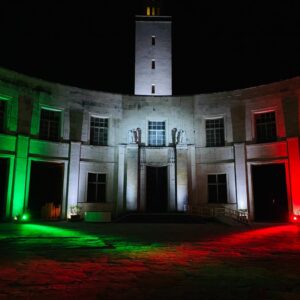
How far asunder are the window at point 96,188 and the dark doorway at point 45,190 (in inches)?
79.0

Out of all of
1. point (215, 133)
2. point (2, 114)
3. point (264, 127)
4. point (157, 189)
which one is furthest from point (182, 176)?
point (2, 114)

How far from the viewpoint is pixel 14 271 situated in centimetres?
614

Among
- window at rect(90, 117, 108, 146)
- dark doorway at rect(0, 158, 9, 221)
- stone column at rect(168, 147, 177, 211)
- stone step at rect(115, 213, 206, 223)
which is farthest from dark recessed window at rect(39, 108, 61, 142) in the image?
stone column at rect(168, 147, 177, 211)

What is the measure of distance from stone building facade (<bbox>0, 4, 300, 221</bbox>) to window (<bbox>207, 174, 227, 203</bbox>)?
7cm

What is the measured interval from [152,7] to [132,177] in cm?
2087

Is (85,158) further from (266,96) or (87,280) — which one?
(87,280)

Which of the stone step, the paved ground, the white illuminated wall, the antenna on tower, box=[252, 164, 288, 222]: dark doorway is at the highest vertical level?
the antenna on tower

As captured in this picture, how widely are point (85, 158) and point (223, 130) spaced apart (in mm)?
10352

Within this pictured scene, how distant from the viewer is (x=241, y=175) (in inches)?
876

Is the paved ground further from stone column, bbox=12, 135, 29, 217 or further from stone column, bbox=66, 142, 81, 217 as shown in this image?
stone column, bbox=66, 142, 81, 217

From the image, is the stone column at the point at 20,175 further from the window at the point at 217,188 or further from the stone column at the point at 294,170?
the stone column at the point at 294,170

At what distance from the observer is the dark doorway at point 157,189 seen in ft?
76.0

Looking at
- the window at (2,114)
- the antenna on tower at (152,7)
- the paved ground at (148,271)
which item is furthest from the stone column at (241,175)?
the antenna on tower at (152,7)

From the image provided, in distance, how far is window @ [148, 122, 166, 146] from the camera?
2416 centimetres
